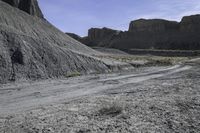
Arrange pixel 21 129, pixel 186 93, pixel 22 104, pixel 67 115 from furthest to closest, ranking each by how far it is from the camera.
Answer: pixel 186 93, pixel 22 104, pixel 67 115, pixel 21 129

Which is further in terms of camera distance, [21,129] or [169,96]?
[169,96]

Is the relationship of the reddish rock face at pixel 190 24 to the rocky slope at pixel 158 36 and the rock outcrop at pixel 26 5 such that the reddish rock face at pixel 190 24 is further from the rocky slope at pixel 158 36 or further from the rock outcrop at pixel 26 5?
the rock outcrop at pixel 26 5

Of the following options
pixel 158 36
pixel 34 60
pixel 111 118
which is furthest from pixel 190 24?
pixel 111 118

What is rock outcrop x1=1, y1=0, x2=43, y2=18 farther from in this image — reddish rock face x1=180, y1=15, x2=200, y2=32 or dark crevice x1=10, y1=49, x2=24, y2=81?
reddish rock face x1=180, y1=15, x2=200, y2=32

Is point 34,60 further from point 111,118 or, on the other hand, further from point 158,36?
point 158,36

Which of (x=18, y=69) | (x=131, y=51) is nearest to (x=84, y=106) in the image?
(x=18, y=69)

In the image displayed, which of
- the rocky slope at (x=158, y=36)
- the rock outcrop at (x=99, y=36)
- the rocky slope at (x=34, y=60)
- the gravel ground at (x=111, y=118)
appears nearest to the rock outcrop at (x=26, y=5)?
the rocky slope at (x=34, y=60)

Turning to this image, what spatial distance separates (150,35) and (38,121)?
5010 inches

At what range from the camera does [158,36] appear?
133375 mm

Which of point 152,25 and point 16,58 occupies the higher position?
point 152,25

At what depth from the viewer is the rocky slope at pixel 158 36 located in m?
123

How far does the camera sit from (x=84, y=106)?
14438mm

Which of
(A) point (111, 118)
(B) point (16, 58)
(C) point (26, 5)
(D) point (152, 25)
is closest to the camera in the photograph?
(A) point (111, 118)

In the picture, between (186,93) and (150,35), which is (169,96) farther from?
(150,35)
